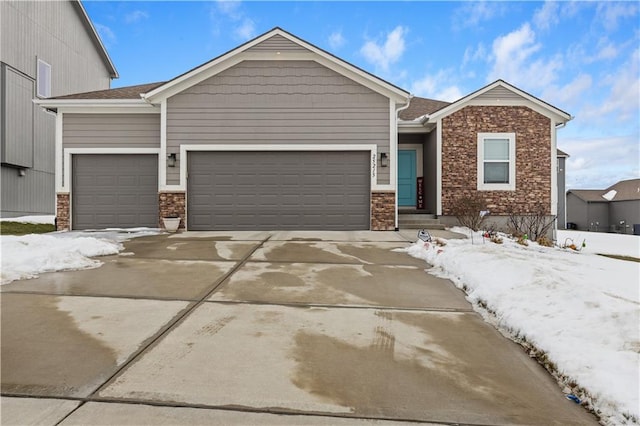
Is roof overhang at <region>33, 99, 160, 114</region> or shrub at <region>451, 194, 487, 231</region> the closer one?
roof overhang at <region>33, 99, 160, 114</region>

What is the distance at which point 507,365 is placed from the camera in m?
2.46

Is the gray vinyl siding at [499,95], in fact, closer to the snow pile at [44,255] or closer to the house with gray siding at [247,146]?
the house with gray siding at [247,146]

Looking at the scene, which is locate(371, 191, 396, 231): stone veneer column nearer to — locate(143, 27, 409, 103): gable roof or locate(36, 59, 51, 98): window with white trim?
locate(143, 27, 409, 103): gable roof

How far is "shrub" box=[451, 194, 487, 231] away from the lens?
10234mm

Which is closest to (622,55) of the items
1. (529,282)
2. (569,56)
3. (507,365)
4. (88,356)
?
(569,56)

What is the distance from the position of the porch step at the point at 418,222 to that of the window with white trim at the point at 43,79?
1623 centimetres

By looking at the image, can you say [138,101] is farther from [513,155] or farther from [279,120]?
[513,155]

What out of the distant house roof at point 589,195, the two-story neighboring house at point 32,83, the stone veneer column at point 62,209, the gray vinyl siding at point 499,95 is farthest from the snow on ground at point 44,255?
the distant house roof at point 589,195

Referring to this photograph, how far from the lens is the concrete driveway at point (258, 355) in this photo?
74.2 inches

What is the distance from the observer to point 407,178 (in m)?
12.2

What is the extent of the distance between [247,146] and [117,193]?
13.4 ft

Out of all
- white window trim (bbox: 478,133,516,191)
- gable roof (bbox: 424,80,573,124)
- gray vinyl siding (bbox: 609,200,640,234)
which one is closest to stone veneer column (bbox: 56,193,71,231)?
gable roof (bbox: 424,80,573,124)

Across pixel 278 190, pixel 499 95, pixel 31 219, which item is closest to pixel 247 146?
pixel 278 190

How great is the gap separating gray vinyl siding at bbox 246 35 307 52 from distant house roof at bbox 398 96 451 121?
4131 mm
